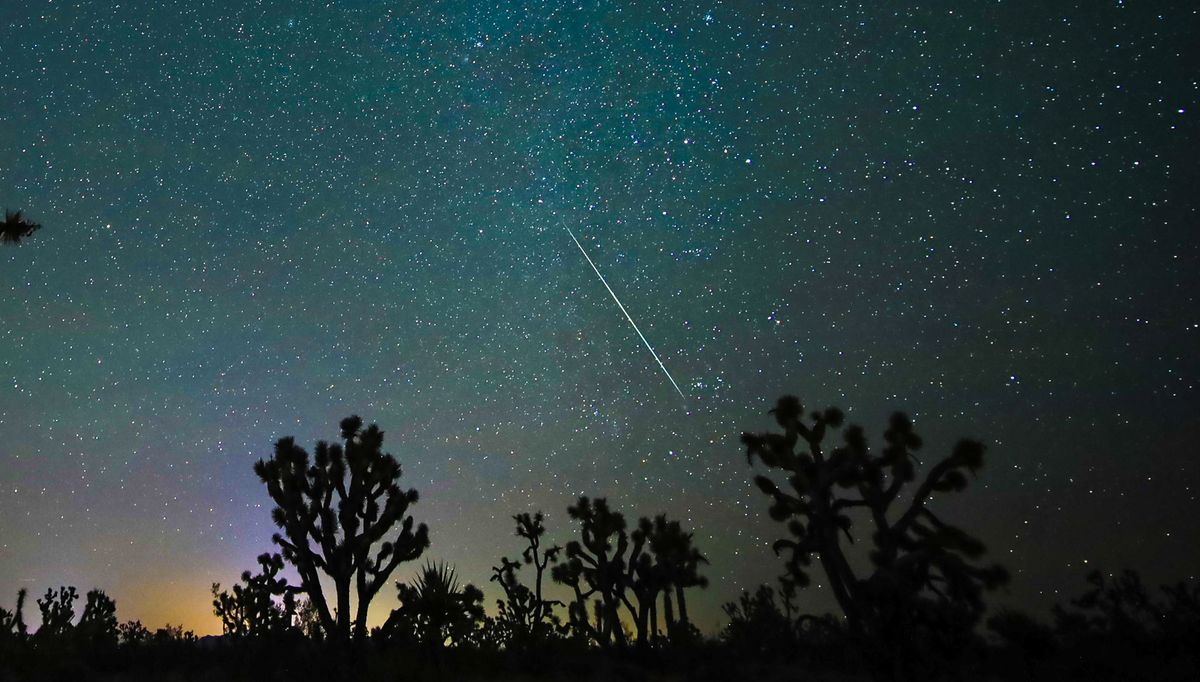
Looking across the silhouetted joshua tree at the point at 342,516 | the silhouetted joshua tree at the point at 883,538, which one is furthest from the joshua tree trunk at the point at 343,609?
Answer: the silhouetted joshua tree at the point at 883,538

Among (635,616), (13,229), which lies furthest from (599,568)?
(13,229)

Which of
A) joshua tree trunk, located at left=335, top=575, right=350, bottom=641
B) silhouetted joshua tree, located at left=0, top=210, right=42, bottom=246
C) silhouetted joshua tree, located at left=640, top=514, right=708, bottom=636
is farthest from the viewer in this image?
silhouetted joshua tree, located at left=640, top=514, right=708, bottom=636

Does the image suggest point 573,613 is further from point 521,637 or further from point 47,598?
point 47,598

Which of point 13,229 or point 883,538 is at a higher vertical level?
point 13,229

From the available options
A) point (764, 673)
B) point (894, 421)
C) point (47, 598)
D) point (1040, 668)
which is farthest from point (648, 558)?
point (47, 598)

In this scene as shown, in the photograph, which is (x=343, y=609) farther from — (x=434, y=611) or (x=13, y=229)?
(x=13, y=229)

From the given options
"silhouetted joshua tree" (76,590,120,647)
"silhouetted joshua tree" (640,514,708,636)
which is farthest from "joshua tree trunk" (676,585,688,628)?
"silhouetted joshua tree" (76,590,120,647)

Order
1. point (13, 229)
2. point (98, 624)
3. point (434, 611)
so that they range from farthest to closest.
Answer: point (98, 624), point (434, 611), point (13, 229)

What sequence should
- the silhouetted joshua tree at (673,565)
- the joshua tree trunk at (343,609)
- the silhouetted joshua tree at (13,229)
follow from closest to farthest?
the silhouetted joshua tree at (13,229), the joshua tree trunk at (343,609), the silhouetted joshua tree at (673,565)

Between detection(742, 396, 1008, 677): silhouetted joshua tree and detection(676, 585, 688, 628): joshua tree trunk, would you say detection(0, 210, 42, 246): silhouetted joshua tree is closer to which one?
detection(742, 396, 1008, 677): silhouetted joshua tree

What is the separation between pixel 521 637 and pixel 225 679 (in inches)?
293

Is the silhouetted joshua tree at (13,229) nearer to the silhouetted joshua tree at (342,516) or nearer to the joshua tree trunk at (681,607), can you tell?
the silhouetted joshua tree at (342,516)

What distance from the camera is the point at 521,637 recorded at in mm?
18719

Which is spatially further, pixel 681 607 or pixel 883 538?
pixel 681 607
